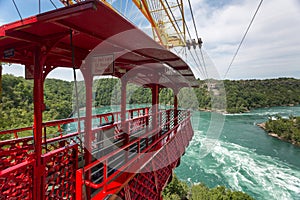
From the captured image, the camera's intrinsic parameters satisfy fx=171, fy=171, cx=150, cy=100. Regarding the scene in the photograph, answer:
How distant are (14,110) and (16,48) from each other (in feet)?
100

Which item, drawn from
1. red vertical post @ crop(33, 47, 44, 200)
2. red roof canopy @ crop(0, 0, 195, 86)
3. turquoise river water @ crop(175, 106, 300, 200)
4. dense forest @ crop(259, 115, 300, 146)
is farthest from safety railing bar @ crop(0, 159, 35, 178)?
dense forest @ crop(259, 115, 300, 146)

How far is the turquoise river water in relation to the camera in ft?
53.4

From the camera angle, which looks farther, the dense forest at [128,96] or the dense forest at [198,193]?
the dense forest at [128,96]

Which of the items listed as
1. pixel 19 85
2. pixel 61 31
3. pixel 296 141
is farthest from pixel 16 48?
pixel 296 141

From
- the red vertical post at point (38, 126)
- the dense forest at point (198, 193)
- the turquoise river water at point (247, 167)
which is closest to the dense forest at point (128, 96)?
the red vertical post at point (38, 126)

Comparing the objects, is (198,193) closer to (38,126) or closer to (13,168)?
(38,126)

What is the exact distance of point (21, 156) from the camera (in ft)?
9.34

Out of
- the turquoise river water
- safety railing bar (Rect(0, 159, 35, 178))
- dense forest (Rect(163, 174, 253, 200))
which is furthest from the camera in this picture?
the turquoise river water

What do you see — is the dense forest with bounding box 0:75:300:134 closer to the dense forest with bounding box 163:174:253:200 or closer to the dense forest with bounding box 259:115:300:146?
the dense forest with bounding box 163:174:253:200

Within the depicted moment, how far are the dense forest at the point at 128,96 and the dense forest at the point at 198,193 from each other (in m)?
8.64

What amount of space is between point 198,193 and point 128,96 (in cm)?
1290

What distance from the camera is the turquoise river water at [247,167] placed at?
16.3 m

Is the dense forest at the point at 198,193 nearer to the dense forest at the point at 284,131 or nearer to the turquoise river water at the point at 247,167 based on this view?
the turquoise river water at the point at 247,167

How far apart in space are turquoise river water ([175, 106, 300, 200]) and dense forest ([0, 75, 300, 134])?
322 inches
